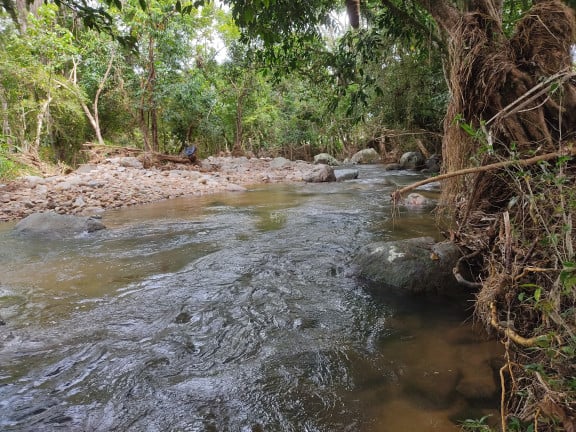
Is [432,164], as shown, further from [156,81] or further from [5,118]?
[5,118]

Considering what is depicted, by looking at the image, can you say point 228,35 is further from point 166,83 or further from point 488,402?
point 488,402

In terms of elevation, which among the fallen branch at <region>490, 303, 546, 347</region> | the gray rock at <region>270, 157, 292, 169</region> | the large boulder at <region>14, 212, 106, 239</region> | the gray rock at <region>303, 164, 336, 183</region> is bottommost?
the fallen branch at <region>490, 303, 546, 347</region>

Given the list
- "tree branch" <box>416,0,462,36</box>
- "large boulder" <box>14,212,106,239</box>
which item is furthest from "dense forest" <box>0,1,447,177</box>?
"large boulder" <box>14,212,106,239</box>

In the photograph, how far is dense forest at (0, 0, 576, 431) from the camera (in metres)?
1.82

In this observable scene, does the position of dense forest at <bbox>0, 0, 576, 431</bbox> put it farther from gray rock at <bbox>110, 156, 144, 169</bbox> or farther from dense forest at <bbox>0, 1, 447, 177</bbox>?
gray rock at <bbox>110, 156, 144, 169</bbox>

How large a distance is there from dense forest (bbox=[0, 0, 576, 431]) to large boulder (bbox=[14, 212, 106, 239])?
10.1 feet

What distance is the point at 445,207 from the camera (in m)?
3.86

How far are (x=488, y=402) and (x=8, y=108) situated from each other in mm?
15195

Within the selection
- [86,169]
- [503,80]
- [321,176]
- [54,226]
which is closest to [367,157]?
[321,176]

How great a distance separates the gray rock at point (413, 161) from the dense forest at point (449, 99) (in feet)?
2.47

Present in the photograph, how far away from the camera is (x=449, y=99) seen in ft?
12.6

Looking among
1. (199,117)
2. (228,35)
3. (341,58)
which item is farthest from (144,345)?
(228,35)

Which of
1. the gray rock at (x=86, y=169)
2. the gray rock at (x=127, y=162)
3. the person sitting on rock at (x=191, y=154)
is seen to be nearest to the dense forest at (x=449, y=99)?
the gray rock at (x=86, y=169)

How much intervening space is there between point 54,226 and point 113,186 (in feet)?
13.3
